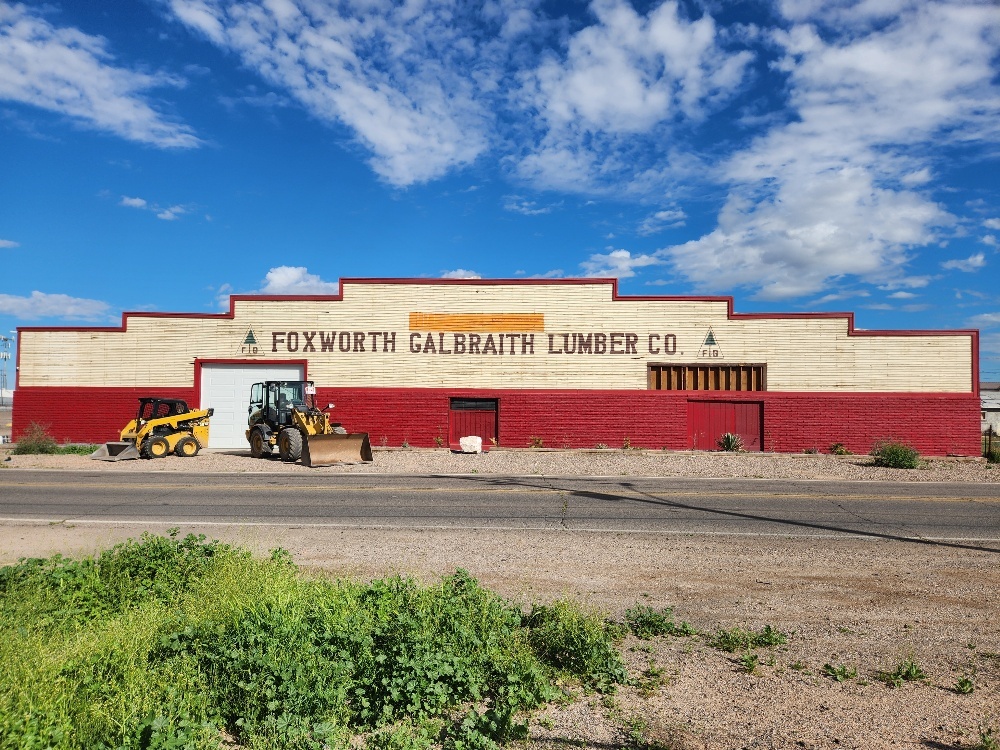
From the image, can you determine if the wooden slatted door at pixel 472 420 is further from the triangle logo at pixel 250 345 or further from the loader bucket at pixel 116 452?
the loader bucket at pixel 116 452

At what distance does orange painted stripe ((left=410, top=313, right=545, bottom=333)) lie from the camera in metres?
28.9

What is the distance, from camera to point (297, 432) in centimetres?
2150

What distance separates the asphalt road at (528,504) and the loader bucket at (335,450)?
7.98 feet

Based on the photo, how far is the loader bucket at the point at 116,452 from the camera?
22219 mm

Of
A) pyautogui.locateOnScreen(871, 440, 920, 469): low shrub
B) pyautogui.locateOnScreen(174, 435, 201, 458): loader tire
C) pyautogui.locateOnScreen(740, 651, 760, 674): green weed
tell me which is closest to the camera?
pyautogui.locateOnScreen(740, 651, 760, 674): green weed

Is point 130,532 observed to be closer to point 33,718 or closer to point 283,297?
point 33,718

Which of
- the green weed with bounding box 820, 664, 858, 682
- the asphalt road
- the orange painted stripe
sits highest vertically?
the orange painted stripe

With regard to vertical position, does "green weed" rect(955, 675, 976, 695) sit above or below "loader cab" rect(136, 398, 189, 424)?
below

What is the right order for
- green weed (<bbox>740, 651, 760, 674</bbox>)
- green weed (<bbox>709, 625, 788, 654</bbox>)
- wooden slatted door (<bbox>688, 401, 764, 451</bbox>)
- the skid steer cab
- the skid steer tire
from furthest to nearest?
wooden slatted door (<bbox>688, 401, 764, 451</bbox>) → the skid steer tire → the skid steer cab → green weed (<bbox>709, 625, 788, 654</bbox>) → green weed (<bbox>740, 651, 760, 674</bbox>)

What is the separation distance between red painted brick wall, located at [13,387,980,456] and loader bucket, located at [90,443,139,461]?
6.00 m

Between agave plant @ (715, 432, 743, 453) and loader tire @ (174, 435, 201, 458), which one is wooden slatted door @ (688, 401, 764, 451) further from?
loader tire @ (174, 435, 201, 458)

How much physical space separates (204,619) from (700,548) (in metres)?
6.74

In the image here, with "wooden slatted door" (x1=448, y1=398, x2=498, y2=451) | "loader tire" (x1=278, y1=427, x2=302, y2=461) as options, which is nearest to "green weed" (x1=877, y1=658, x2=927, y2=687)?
"loader tire" (x1=278, y1=427, x2=302, y2=461)

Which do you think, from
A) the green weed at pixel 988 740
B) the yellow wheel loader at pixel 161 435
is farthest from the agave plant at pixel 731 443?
the green weed at pixel 988 740
